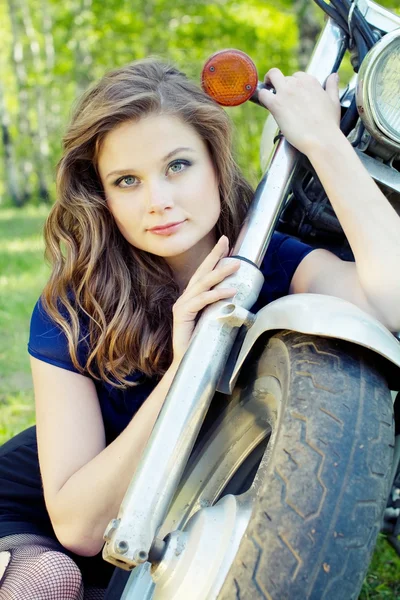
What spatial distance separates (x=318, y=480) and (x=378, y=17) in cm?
101

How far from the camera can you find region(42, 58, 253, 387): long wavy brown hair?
174 centimetres

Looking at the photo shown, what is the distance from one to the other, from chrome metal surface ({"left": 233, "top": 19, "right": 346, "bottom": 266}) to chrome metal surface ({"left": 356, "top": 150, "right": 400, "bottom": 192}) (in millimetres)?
155

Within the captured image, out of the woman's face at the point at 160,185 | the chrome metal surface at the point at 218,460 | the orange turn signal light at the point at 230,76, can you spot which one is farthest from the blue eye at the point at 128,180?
the chrome metal surface at the point at 218,460

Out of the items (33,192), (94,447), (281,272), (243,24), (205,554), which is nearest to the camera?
(205,554)

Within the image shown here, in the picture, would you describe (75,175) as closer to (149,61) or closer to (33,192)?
(149,61)

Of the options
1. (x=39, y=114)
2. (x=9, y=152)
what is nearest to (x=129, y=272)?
(x=9, y=152)

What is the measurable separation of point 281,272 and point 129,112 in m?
0.52

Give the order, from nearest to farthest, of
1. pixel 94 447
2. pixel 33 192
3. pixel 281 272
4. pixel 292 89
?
pixel 292 89, pixel 94 447, pixel 281 272, pixel 33 192

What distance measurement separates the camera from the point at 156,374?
1.82 meters

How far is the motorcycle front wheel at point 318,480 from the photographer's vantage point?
3.42 ft

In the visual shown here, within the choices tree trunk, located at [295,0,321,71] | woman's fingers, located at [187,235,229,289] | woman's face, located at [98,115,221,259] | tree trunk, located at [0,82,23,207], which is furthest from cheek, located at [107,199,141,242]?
tree trunk, located at [0,82,23,207]

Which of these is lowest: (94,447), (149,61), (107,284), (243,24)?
(94,447)

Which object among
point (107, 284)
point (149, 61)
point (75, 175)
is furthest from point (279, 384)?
point (149, 61)

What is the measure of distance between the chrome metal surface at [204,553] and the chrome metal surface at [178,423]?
57 mm
